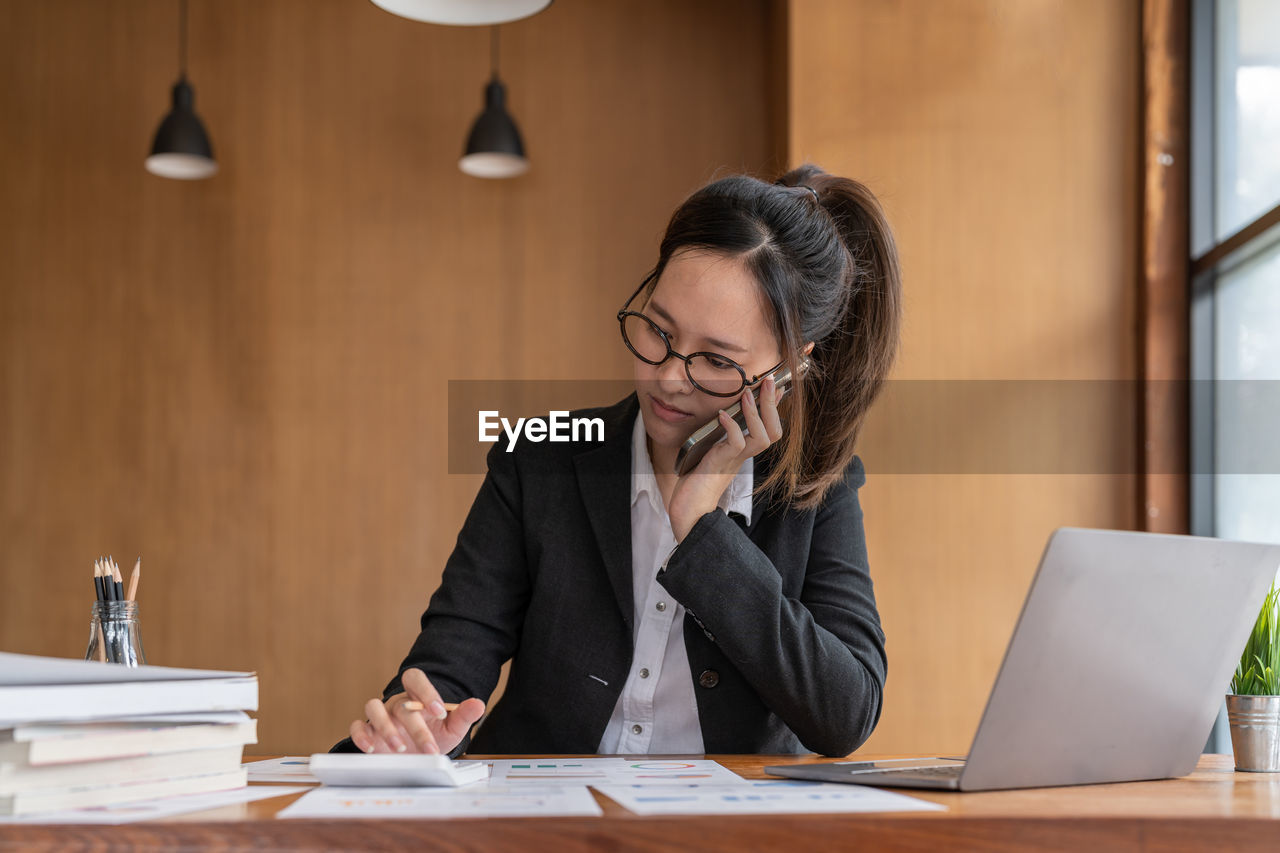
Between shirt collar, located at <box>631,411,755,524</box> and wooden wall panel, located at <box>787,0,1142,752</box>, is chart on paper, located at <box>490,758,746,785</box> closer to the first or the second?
shirt collar, located at <box>631,411,755,524</box>

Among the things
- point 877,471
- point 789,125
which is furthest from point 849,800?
point 789,125

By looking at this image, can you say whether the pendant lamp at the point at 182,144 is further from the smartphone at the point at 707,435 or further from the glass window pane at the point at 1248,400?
the glass window pane at the point at 1248,400

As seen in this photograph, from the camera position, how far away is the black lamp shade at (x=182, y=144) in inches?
136

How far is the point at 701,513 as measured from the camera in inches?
51.9

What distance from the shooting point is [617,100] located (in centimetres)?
398

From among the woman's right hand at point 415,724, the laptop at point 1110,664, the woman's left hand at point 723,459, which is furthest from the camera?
the woman's left hand at point 723,459

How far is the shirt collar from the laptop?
559 mm

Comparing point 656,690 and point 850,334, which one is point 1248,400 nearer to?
point 850,334

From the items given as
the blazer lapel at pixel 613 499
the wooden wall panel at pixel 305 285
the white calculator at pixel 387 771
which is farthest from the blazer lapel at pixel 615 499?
the wooden wall panel at pixel 305 285

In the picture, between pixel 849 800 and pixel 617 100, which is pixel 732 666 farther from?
pixel 617 100

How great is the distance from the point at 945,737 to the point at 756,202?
1.96 m

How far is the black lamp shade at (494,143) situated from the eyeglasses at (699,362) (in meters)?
2.21

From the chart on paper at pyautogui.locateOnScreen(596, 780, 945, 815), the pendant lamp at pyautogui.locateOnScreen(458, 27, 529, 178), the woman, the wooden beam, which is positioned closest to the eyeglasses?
the woman
